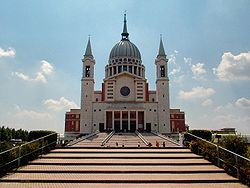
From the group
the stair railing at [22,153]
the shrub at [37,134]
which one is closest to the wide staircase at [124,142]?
the shrub at [37,134]

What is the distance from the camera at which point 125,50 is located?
70.7 metres

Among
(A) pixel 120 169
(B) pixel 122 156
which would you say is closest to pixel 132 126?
(B) pixel 122 156

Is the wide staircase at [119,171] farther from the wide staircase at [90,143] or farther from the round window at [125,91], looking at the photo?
the round window at [125,91]

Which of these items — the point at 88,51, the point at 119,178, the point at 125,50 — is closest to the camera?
the point at 119,178

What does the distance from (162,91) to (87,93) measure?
17.0 metres

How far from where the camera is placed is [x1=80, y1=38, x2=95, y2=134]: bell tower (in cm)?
5529

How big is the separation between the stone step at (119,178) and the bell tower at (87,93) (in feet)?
146

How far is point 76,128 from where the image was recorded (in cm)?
6316

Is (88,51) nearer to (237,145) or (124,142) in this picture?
(124,142)

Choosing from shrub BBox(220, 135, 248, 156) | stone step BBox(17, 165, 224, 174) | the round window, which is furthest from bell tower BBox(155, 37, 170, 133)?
stone step BBox(17, 165, 224, 174)

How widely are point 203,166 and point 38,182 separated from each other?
7680 mm

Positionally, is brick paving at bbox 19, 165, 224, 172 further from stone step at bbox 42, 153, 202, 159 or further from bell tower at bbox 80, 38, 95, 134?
bell tower at bbox 80, 38, 95, 134

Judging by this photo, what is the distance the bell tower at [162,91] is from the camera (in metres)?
55.3

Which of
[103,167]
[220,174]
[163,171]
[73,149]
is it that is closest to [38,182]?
[103,167]
